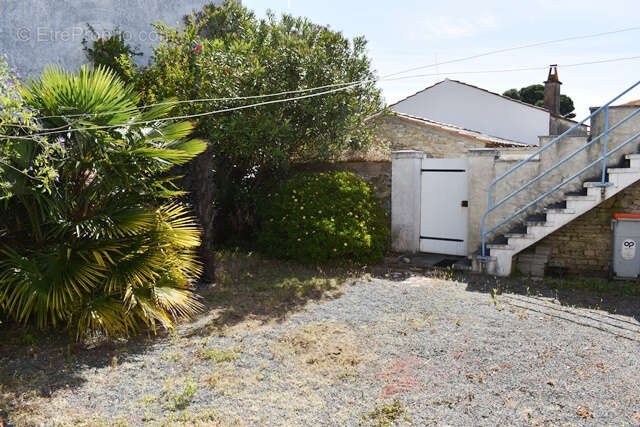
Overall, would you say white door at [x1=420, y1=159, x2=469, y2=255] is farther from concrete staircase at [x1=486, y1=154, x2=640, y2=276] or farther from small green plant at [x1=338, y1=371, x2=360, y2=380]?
small green plant at [x1=338, y1=371, x2=360, y2=380]

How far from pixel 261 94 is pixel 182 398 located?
6.03 metres

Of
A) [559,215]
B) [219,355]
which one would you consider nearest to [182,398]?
[219,355]

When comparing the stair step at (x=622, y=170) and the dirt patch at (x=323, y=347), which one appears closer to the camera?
the dirt patch at (x=323, y=347)

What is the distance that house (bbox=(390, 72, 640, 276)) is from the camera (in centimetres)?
750

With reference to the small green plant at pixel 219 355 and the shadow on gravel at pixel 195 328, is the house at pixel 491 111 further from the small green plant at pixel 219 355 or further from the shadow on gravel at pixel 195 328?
the small green plant at pixel 219 355

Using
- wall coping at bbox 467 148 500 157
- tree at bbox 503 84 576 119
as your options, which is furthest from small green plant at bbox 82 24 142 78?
tree at bbox 503 84 576 119

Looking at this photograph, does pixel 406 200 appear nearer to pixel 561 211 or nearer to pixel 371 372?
pixel 561 211

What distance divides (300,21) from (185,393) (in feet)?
25.2

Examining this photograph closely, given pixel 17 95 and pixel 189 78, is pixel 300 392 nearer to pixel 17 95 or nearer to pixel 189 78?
pixel 17 95

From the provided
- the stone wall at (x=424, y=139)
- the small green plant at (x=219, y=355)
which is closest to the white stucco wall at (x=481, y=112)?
the stone wall at (x=424, y=139)

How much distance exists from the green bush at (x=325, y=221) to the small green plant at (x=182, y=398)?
4.33 m

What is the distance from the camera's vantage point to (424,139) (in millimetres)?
13438

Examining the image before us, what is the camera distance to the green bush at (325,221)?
8305 millimetres

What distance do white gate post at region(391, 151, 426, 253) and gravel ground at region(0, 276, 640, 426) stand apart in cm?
331
